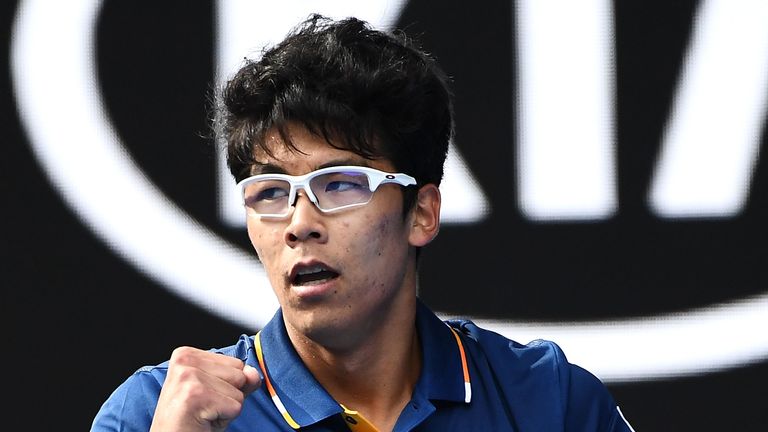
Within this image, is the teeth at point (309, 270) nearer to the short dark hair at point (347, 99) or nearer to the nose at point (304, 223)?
the nose at point (304, 223)

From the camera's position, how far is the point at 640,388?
288 centimetres

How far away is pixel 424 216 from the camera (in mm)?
2111

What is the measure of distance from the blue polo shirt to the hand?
0.19 meters

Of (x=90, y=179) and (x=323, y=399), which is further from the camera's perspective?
(x=90, y=179)

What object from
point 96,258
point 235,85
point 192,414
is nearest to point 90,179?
point 96,258

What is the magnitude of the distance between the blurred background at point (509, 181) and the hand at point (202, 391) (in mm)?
1141

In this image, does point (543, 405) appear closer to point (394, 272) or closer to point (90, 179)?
point (394, 272)

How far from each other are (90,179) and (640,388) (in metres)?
A: 1.36

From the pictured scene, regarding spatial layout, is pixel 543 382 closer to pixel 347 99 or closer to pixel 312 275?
pixel 312 275

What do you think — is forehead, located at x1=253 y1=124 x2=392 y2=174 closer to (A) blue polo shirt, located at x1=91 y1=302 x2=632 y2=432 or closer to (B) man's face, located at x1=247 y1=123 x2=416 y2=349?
(B) man's face, located at x1=247 y1=123 x2=416 y2=349

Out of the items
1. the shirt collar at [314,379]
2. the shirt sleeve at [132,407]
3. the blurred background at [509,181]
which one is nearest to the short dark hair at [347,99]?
the shirt collar at [314,379]

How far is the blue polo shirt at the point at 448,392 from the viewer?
1936 mm

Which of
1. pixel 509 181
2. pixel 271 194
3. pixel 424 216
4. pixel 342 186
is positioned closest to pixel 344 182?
pixel 342 186

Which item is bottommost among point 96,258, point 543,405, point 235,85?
point 543,405
